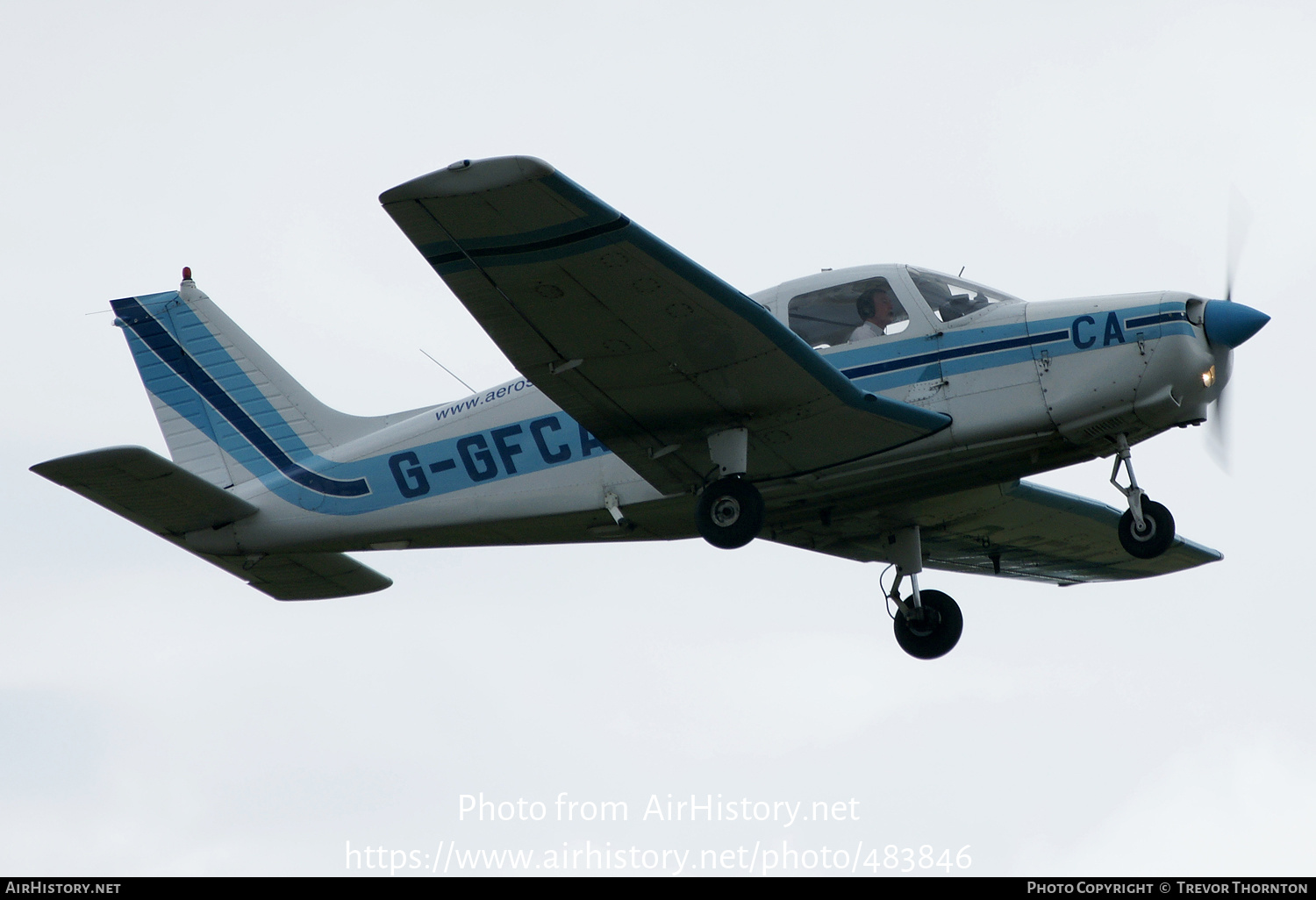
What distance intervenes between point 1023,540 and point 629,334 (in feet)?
20.1

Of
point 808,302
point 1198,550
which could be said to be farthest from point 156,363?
point 1198,550

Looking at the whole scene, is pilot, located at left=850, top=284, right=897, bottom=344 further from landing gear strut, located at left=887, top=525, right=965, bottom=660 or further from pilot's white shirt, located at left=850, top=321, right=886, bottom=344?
landing gear strut, located at left=887, top=525, right=965, bottom=660

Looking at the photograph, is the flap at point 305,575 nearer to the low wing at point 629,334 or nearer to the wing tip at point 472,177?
the low wing at point 629,334

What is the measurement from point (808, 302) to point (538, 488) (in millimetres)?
2836

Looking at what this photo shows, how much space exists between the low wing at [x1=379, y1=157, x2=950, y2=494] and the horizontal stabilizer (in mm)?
3402

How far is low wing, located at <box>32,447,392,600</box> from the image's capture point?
1177 cm

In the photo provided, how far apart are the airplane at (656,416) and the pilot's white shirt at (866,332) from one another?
2cm

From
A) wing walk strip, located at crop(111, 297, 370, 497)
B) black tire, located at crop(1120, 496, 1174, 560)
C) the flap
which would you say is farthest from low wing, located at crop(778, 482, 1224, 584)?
wing walk strip, located at crop(111, 297, 370, 497)

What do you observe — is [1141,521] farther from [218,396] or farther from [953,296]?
[218,396]

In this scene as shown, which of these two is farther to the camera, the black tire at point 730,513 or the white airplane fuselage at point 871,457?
the black tire at point 730,513

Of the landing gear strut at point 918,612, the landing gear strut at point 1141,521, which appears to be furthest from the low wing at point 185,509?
the landing gear strut at point 1141,521

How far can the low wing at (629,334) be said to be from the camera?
31.4 ft

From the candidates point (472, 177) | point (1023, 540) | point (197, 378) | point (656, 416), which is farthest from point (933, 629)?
point (197, 378)

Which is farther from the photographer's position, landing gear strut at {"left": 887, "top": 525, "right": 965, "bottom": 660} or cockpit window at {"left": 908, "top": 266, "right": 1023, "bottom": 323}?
landing gear strut at {"left": 887, "top": 525, "right": 965, "bottom": 660}
